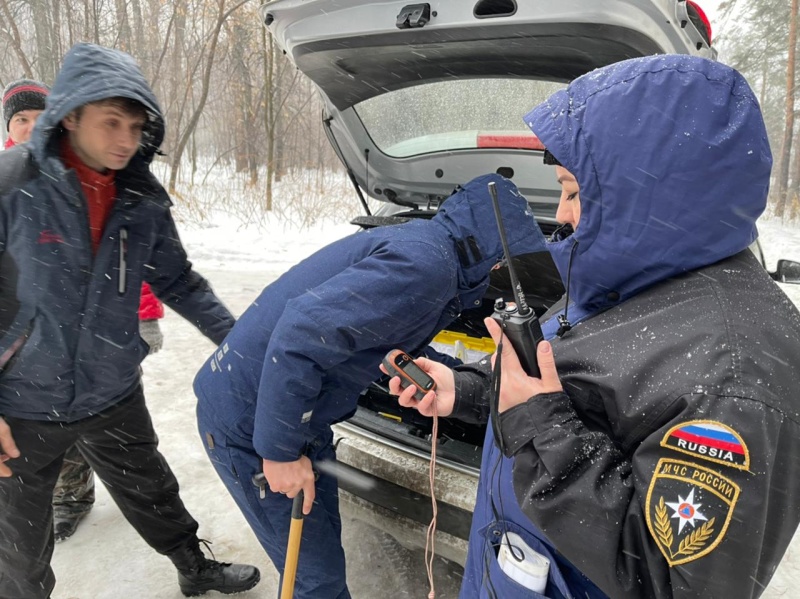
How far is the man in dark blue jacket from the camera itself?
5.49ft

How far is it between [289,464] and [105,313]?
2.85 feet

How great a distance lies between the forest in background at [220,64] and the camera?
945 centimetres

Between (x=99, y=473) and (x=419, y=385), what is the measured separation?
151 cm

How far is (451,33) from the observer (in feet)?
6.77

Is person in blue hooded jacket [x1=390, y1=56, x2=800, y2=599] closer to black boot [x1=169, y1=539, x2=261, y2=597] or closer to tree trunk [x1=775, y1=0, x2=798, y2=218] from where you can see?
black boot [x1=169, y1=539, x2=261, y2=597]

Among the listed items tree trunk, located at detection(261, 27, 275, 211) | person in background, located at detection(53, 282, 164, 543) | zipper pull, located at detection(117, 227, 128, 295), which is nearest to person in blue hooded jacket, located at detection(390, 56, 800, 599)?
zipper pull, located at detection(117, 227, 128, 295)

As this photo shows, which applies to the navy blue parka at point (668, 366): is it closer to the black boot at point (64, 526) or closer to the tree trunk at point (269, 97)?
the black boot at point (64, 526)

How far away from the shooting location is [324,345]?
140 cm

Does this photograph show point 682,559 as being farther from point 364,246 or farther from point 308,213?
point 308,213

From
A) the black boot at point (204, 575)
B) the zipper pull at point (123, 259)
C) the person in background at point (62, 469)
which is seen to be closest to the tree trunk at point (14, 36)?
the person in background at point (62, 469)

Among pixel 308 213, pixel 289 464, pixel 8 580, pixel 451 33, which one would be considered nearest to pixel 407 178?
pixel 451 33

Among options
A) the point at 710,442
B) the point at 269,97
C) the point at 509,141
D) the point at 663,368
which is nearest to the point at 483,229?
the point at 663,368

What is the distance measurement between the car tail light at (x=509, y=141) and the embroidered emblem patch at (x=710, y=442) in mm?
2437

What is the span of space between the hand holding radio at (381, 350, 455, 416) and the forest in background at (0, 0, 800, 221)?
184 inches
